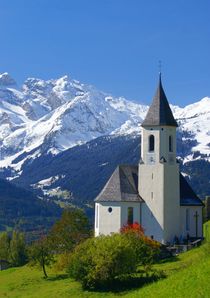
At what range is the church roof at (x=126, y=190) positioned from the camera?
8569 centimetres

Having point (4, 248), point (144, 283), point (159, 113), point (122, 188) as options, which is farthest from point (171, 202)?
point (4, 248)

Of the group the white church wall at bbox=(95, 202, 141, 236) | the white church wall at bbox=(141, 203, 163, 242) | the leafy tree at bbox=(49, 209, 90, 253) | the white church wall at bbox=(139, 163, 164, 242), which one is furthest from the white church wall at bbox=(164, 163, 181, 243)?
the leafy tree at bbox=(49, 209, 90, 253)

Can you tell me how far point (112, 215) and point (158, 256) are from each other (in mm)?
12049

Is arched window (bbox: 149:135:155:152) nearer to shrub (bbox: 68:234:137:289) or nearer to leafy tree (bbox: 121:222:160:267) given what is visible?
leafy tree (bbox: 121:222:160:267)

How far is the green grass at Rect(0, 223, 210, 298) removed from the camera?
39.4 m

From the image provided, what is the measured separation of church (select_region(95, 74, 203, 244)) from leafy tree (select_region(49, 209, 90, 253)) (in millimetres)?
3100

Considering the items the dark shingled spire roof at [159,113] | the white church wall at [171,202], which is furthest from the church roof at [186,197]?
the dark shingled spire roof at [159,113]

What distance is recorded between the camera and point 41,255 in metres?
78.6

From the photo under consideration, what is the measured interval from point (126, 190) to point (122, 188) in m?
0.55

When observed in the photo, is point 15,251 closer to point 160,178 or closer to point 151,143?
point 151,143

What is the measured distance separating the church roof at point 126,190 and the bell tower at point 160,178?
3.67 feet

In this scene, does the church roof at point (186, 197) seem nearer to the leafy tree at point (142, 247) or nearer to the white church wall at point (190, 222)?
the white church wall at point (190, 222)

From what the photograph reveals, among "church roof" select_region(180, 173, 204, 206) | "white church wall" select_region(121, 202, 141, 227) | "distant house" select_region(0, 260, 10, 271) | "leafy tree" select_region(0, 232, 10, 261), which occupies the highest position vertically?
"church roof" select_region(180, 173, 204, 206)

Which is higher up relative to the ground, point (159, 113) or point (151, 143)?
point (159, 113)
